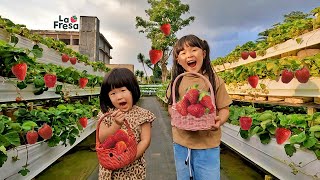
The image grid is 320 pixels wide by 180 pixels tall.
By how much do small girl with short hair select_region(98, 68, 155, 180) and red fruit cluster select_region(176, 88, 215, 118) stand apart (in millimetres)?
287

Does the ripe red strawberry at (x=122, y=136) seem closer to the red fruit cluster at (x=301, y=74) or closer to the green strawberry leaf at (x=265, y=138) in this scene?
the green strawberry leaf at (x=265, y=138)

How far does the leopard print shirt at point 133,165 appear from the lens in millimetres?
1972

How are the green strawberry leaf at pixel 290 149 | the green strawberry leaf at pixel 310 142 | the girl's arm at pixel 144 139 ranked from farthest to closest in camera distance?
the green strawberry leaf at pixel 290 149, the green strawberry leaf at pixel 310 142, the girl's arm at pixel 144 139

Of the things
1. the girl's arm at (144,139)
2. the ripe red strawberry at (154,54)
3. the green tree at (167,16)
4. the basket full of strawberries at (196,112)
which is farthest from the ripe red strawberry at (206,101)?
the green tree at (167,16)

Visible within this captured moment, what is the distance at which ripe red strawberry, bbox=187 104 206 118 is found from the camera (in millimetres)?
1818

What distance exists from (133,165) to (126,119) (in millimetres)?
319

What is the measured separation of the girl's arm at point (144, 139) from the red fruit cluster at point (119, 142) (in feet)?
0.82

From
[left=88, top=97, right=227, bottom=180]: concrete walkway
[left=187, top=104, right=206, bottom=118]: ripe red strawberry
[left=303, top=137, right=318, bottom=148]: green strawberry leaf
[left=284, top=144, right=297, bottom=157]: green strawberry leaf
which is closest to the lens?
[left=187, top=104, right=206, bottom=118]: ripe red strawberry

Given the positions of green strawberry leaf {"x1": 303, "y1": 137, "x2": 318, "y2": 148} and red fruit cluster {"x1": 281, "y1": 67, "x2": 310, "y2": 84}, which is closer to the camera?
green strawberry leaf {"x1": 303, "y1": 137, "x2": 318, "y2": 148}

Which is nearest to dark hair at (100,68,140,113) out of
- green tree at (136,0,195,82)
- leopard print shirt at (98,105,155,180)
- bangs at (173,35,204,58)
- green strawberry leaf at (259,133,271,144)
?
leopard print shirt at (98,105,155,180)

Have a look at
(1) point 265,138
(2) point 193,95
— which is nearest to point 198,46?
(2) point 193,95

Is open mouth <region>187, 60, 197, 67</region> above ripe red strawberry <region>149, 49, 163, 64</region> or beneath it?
beneath

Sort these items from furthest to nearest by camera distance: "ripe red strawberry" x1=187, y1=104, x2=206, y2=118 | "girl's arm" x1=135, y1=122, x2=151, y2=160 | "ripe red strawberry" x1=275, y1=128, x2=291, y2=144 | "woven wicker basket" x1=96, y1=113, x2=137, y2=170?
"ripe red strawberry" x1=275, y1=128, x2=291, y2=144, "girl's arm" x1=135, y1=122, x2=151, y2=160, "ripe red strawberry" x1=187, y1=104, x2=206, y2=118, "woven wicker basket" x1=96, y1=113, x2=137, y2=170

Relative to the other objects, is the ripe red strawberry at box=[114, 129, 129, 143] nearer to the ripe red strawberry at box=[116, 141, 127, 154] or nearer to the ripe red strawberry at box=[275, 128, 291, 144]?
the ripe red strawberry at box=[116, 141, 127, 154]
